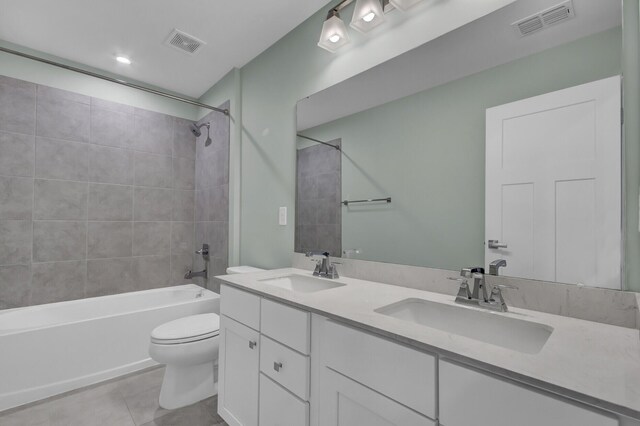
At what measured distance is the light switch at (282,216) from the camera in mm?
2181

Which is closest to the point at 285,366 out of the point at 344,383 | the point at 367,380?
the point at 344,383

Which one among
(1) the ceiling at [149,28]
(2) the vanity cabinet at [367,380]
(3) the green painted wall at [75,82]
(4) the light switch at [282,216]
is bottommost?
(2) the vanity cabinet at [367,380]

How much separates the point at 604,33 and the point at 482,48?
0.38 m

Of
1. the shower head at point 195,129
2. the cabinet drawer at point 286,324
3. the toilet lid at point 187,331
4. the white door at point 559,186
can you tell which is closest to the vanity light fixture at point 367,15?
the white door at point 559,186

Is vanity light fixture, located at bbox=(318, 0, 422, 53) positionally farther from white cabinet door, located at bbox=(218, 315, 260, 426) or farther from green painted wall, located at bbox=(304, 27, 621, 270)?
white cabinet door, located at bbox=(218, 315, 260, 426)

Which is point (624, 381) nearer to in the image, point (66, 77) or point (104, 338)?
point (104, 338)

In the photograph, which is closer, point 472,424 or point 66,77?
point 472,424

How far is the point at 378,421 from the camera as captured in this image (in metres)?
0.87

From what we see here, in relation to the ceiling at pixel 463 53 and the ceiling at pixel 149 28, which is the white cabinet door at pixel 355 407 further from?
the ceiling at pixel 149 28

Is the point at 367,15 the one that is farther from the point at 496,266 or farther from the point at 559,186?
the point at 496,266

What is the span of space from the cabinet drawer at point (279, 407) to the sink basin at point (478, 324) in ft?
1.61

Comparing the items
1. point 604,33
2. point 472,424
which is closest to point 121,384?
point 472,424

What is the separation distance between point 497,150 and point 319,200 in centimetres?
104

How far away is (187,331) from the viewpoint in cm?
191
